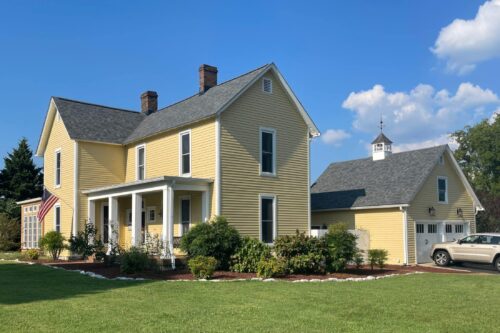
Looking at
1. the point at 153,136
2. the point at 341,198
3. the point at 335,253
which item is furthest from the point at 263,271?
the point at 341,198

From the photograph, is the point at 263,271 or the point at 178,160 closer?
the point at 263,271

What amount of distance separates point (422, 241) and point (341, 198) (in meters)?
5.00

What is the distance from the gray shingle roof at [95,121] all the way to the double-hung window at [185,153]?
18.2 feet

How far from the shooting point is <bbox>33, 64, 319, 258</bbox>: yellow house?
848 inches

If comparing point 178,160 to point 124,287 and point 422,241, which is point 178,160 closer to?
point 124,287

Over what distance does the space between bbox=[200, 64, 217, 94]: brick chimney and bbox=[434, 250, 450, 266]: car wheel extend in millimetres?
13488

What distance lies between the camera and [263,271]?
1683 centimetres

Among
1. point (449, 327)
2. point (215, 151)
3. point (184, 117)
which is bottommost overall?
point (449, 327)

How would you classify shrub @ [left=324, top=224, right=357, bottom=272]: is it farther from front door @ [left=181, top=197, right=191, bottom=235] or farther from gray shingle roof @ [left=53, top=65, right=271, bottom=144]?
gray shingle roof @ [left=53, top=65, right=271, bottom=144]

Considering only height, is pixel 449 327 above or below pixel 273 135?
below

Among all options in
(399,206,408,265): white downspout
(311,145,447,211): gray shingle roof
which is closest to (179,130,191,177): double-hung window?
(311,145,447,211): gray shingle roof

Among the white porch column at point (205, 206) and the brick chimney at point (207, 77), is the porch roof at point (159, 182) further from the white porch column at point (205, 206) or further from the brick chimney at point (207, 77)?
the brick chimney at point (207, 77)

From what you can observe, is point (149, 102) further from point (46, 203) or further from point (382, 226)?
point (382, 226)

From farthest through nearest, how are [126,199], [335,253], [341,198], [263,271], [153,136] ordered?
[341,198] < [126,199] < [153,136] < [335,253] < [263,271]
